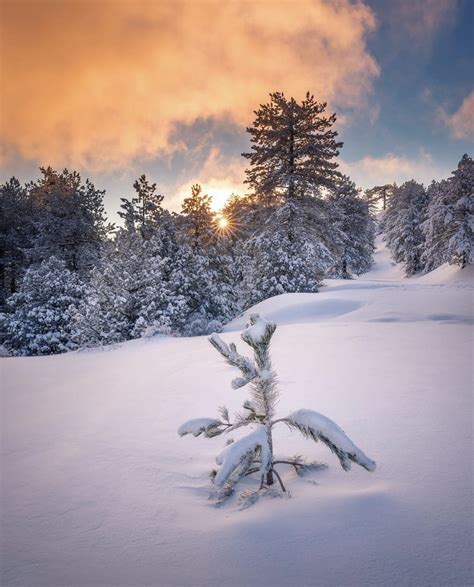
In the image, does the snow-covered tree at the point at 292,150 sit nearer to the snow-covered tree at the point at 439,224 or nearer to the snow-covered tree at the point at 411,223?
the snow-covered tree at the point at 439,224

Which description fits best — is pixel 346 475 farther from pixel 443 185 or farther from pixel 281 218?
pixel 443 185

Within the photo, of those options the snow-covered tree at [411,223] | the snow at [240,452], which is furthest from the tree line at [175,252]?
the snow-covered tree at [411,223]

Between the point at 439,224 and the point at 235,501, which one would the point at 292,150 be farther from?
the point at 235,501

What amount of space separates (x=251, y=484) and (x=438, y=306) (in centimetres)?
763

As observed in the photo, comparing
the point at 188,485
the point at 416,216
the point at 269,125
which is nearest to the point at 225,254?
the point at 269,125

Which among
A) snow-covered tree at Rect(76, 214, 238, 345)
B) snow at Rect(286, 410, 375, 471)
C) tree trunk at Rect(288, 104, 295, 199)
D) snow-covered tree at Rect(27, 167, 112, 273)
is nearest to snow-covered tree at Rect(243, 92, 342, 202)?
tree trunk at Rect(288, 104, 295, 199)

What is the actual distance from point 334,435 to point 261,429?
1.43 feet

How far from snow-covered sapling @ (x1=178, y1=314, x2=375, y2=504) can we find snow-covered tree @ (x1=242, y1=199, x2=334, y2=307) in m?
13.2

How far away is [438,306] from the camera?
7.70 meters

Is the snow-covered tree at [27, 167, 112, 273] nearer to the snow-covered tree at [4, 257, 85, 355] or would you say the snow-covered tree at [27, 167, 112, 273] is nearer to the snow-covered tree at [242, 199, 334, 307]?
the snow-covered tree at [4, 257, 85, 355]

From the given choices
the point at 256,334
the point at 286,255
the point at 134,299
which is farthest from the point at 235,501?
the point at 286,255

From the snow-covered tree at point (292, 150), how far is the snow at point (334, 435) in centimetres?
1611

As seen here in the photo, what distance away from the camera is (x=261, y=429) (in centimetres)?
182

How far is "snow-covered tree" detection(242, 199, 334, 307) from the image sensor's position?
15.1 meters
